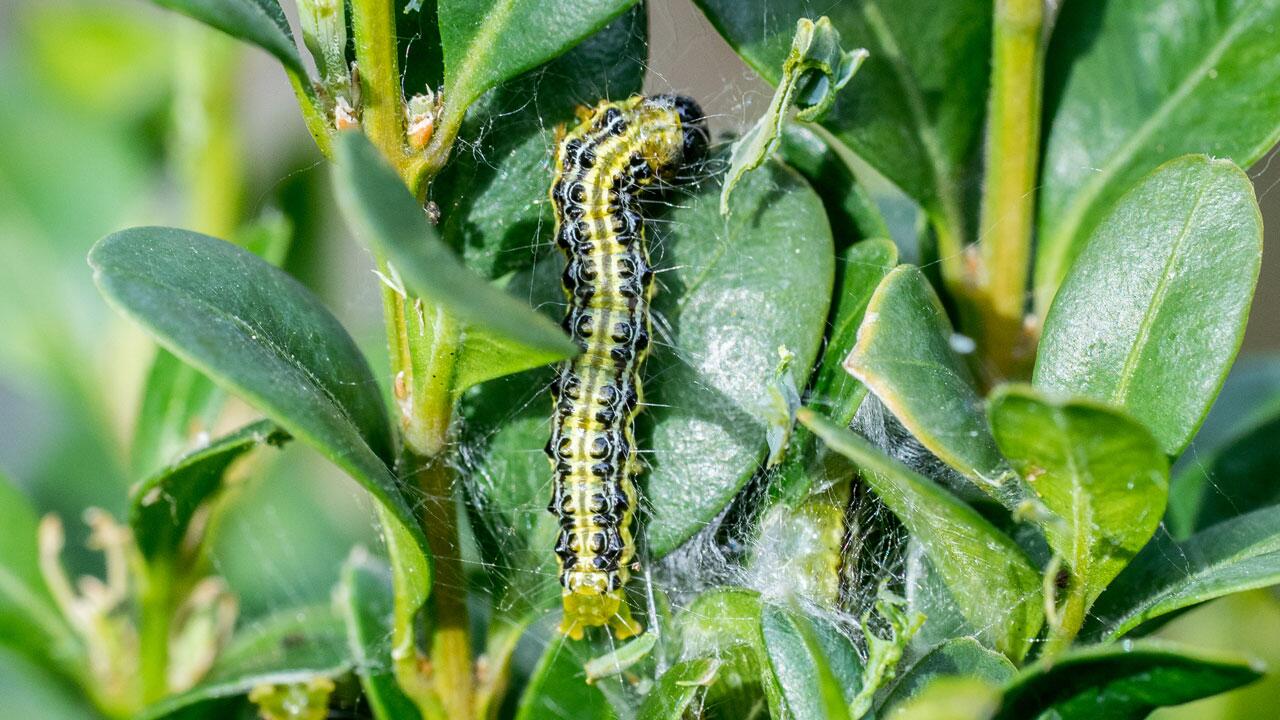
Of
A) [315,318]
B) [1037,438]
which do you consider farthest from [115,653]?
[1037,438]

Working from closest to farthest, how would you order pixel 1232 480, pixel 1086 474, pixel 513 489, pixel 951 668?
pixel 1086 474 → pixel 951 668 → pixel 513 489 → pixel 1232 480

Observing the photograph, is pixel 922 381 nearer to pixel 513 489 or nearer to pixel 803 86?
pixel 803 86

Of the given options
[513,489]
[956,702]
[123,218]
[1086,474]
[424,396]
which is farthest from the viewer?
[123,218]

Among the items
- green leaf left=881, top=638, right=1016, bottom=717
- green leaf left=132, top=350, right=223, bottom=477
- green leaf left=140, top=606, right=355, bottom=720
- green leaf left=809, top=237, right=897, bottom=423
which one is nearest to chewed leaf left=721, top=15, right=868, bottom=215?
green leaf left=809, top=237, right=897, bottom=423

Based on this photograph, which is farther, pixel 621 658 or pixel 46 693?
pixel 46 693

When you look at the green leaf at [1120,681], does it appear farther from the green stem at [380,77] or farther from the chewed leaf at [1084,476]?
the green stem at [380,77]

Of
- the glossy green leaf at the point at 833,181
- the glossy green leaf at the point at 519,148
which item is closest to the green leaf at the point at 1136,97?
the glossy green leaf at the point at 833,181

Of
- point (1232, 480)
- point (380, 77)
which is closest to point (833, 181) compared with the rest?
point (380, 77)
